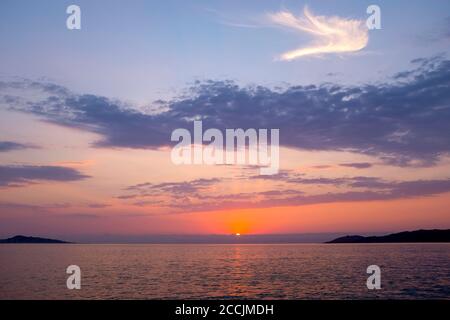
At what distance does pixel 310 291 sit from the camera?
4834 cm
